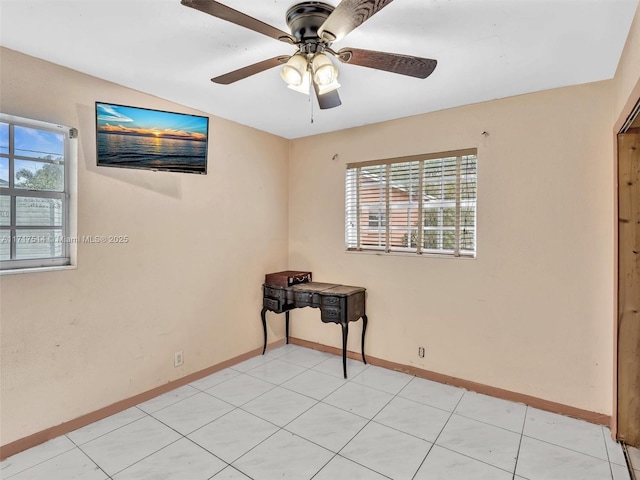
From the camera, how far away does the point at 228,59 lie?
2.10m

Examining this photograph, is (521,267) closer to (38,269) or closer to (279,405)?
(279,405)

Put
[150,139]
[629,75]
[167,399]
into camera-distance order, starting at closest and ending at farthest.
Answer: [629,75] < [150,139] < [167,399]

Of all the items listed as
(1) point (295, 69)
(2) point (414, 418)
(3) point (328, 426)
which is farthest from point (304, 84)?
(2) point (414, 418)

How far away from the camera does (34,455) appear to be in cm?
202

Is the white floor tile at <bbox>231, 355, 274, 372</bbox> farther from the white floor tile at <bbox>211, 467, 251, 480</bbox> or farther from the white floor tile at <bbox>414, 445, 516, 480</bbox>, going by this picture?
the white floor tile at <bbox>414, 445, 516, 480</bbox>

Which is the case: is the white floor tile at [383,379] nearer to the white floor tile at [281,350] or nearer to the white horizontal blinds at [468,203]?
the white floor tile at [281,350]

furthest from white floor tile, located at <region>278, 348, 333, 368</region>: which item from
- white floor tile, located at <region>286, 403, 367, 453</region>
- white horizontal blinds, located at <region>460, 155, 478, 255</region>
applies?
white horizontal blinds, located at <region>460, 155, 478, 255</region>

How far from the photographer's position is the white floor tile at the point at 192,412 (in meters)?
2.35

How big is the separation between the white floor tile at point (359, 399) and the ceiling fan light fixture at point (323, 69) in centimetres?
227

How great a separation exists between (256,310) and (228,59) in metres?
2.43

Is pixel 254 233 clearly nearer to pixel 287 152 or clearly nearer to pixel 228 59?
pixel 287 152

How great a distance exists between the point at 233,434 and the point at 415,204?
2392mm

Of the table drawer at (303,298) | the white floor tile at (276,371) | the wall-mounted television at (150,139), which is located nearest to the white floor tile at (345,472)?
the white floor tile at (276,371)

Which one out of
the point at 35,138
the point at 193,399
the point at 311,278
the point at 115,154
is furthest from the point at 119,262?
the point at 311,278
